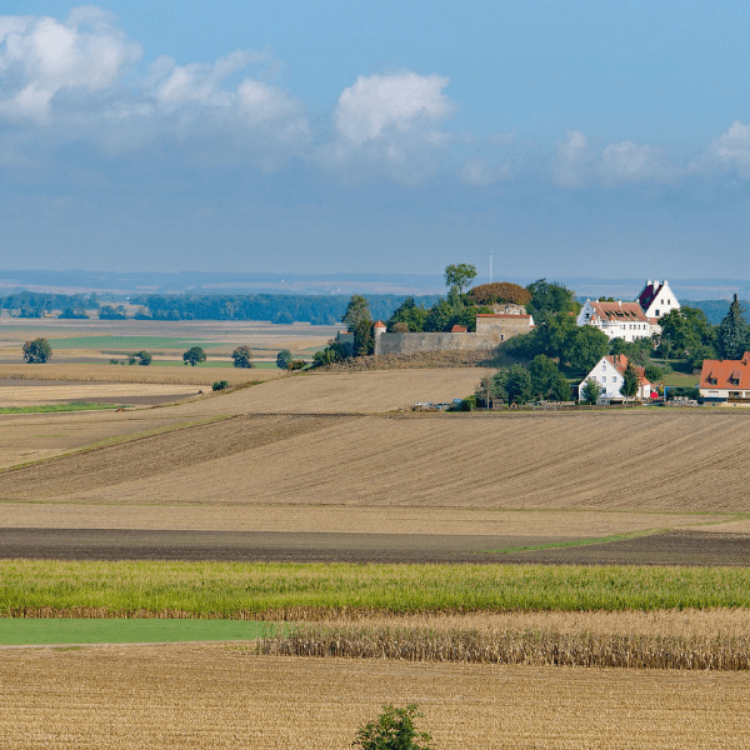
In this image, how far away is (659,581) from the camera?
103ft

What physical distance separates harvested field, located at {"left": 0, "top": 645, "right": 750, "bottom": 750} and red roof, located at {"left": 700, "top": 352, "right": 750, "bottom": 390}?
64.7m

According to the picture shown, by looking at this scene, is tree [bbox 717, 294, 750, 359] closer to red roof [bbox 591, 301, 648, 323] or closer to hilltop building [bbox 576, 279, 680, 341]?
hilltop building [bbox 576, 279, 680, 341]

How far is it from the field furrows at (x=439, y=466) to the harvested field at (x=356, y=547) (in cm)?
1032

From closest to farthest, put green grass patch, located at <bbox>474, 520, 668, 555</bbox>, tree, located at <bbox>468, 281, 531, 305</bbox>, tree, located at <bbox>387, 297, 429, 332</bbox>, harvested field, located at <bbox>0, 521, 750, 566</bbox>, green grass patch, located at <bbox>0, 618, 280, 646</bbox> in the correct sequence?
green grass patch, located at <bbox>0, 618, 280, 646</bbox> < harvested field, located at <bbox>0, 521, 750, 566</bbox> < green grass patch, located at <bbox>474, 520, 668, 555</bbox> < tree, located at <bbox>387, 297, 429, 332</bbox> < tree, located at <bbox>468, 281, 531, 305</bbox>

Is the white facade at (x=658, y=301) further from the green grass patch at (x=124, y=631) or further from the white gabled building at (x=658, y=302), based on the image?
the green grass patch at (x=124, y=631)

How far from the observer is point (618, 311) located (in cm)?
11681

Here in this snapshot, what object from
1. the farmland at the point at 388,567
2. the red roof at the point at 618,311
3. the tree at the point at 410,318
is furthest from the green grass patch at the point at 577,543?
the tree at the point at 410,318

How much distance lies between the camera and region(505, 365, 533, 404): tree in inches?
3324

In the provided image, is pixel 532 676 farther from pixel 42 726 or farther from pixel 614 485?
pixel 614 485

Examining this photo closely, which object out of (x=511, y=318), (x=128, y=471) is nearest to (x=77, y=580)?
(x=128, y=471)

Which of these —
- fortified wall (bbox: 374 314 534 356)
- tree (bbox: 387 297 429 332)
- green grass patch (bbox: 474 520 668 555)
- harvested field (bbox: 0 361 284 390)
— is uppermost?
tree (bbox: 387 297 429 332)

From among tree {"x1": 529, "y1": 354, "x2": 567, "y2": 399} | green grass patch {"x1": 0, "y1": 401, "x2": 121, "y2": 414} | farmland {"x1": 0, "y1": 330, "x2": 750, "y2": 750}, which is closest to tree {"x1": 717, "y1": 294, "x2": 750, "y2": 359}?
tree {"x1": 529, "y1": 354, "x2": 567, "y2": 399}

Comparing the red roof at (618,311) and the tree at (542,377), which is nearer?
the tree at (542,377)

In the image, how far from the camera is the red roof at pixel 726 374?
84438 millimetres
